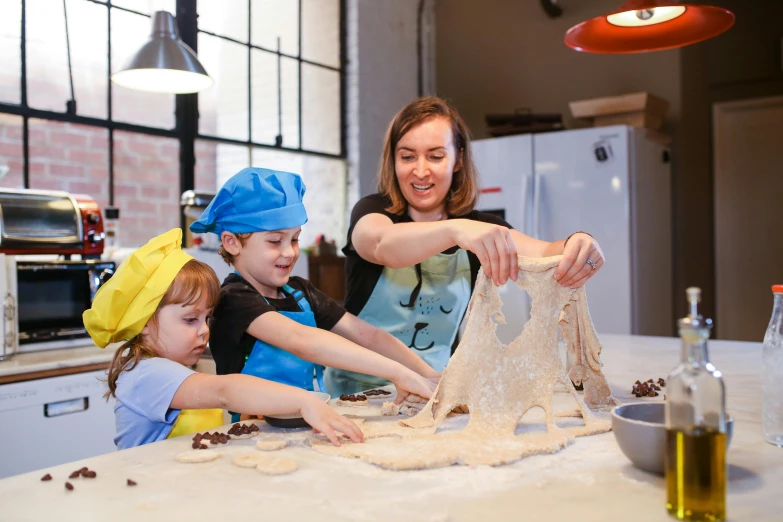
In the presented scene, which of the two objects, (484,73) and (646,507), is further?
(484,73)

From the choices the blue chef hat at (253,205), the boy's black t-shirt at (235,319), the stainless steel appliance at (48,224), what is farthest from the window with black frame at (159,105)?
the boy's black t-shirt at (235,319)

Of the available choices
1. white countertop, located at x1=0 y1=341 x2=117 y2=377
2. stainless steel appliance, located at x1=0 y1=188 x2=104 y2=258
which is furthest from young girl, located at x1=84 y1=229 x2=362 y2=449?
stainless steel appliance, located at x1=0 y1=188 x2=104 y2=258

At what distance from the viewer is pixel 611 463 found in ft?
3.04

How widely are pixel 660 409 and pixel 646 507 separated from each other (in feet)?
0.65

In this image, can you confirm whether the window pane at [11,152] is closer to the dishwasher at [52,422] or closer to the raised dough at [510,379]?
the dishwasher at [52,422]

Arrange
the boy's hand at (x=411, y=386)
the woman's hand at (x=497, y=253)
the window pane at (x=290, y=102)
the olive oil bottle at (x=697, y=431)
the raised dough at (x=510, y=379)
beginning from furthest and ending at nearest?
the window pane at (x=290, y=102)
the boy's hand at (x=411, y=386)
the woman's hand at (x=497, y=253)
the raised dough at (x=510, y=379)
the olive oil bottle at (x=697, y=431)

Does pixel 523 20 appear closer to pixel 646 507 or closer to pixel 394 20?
pixel 394 20

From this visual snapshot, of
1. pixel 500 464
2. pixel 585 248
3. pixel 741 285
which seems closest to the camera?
pixel 500 464

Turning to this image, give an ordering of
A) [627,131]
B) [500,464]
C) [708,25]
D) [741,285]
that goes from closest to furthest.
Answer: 1. [500,464]
2. [708,25]
3. [627,131]
4. [741,285]

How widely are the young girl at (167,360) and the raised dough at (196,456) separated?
0.15 meters

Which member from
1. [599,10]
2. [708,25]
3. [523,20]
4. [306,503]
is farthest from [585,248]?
[523,20]

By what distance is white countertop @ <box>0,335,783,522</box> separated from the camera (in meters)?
0.75

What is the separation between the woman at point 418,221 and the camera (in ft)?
5.70

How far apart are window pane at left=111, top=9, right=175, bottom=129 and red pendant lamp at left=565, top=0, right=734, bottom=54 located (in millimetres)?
2129
